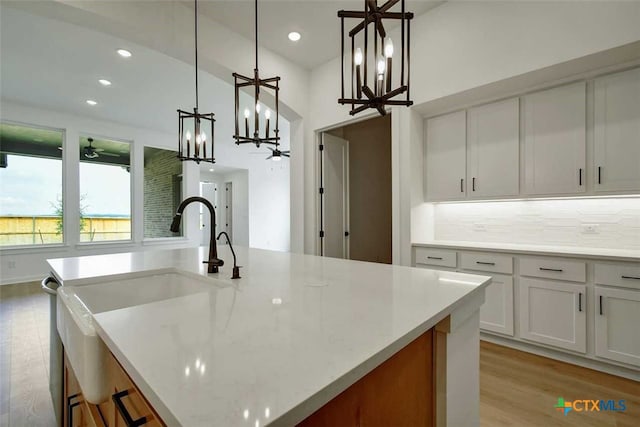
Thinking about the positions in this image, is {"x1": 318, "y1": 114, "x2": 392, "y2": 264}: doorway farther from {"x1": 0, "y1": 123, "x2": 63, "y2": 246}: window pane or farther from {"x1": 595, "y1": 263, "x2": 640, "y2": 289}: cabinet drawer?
{"x1": 0, "y1": 123, "x2": 63, "y2": 246}: window pane

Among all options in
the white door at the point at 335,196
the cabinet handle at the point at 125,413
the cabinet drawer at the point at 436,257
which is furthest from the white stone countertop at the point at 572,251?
the cabinet handle at the point at 125,413

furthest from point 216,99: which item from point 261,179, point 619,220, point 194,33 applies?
point 619,220

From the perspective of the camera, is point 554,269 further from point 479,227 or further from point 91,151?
point 91,151

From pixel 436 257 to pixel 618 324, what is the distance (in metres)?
1.35

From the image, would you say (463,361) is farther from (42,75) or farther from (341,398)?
(42,75)

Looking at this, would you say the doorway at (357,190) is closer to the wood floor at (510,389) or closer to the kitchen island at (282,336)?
the wood floor at (510,389)

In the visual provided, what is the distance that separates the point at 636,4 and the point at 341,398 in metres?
3.06

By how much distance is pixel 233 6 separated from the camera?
2.80m

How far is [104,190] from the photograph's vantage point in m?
6.09

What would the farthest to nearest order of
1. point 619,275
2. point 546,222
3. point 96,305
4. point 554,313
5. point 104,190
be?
point 104,190 < point 546,222 < point 554,313 < point 619,275 < point 96,305

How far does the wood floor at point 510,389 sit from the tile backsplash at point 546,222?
3.56 feet

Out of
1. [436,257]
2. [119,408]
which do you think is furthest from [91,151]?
[119,408]

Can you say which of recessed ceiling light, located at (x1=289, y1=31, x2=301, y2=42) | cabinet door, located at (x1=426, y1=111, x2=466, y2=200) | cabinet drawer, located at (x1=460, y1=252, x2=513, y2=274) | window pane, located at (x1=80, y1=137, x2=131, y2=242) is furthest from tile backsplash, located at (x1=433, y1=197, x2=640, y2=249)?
window pane, located at (x1=80, y1=137, x2=131, y2=242)

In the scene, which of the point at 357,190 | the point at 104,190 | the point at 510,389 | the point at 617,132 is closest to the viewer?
the point at 510,389
